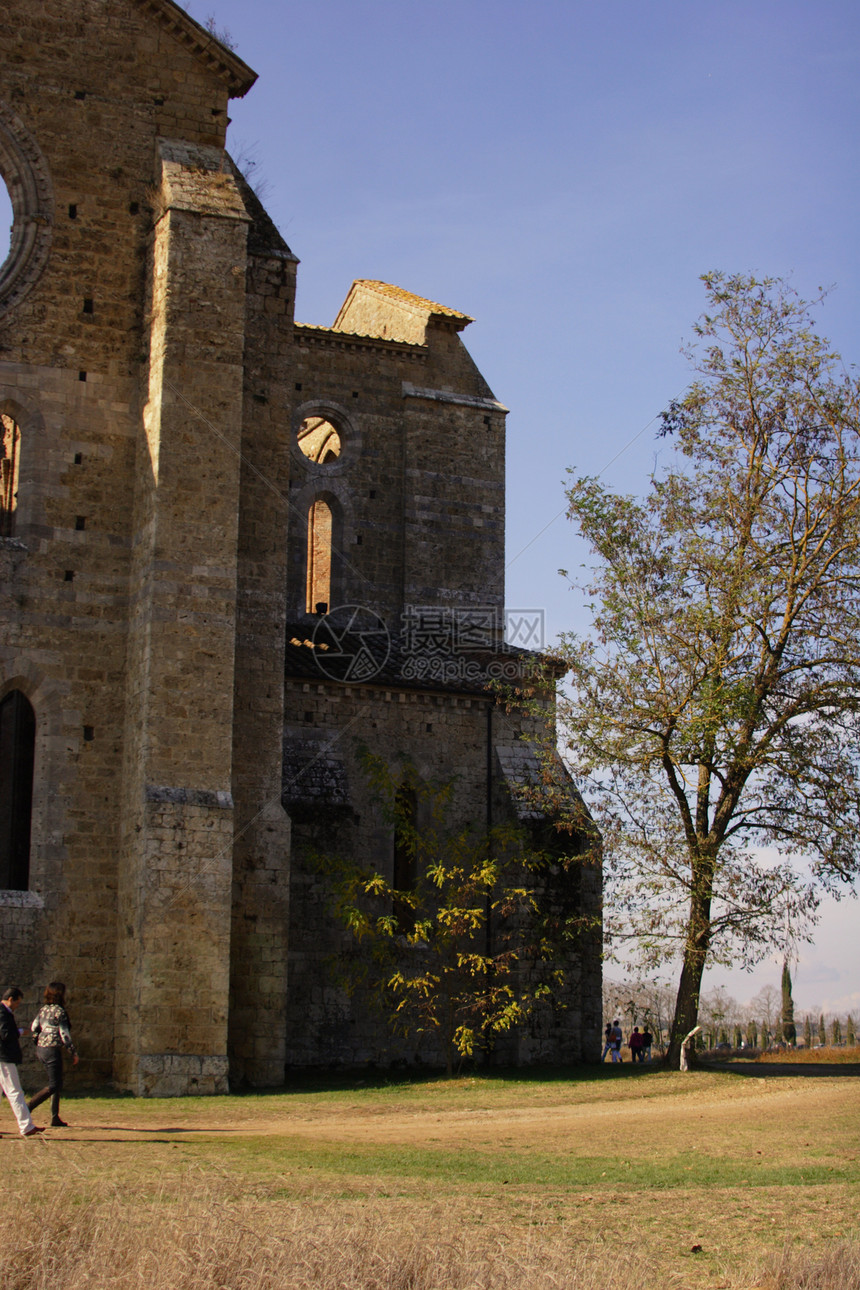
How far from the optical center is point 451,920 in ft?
68.0

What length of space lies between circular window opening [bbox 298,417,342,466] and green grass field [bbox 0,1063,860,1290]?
15.4 m

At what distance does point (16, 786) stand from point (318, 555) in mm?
11573

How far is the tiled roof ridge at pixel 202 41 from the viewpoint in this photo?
2069 cm

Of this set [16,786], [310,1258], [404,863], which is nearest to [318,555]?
[404,863]

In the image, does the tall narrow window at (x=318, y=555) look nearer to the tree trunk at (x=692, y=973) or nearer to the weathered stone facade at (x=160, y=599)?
the weathered stone facade at (x=160, y=599)

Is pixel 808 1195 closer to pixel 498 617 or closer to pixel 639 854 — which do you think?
pixel 639 854

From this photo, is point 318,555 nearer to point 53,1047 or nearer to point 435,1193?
point 53,1047

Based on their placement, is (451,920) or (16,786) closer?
(16,786)

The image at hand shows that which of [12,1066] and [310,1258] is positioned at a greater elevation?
[12,1066]

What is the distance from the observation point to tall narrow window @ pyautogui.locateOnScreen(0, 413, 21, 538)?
21.9m

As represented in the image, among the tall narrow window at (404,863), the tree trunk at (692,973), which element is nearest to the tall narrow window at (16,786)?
the tall narrow window at (404,863)

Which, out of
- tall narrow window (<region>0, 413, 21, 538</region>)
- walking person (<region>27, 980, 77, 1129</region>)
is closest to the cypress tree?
tall narrow window (<region>0, 413, 21, 538</region>)

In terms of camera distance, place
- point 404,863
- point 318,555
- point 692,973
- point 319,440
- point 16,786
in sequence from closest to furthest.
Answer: point 16,786
point 692,973
point 404,863
point 318,555
point 319,440

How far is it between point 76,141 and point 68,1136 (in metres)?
13.8
